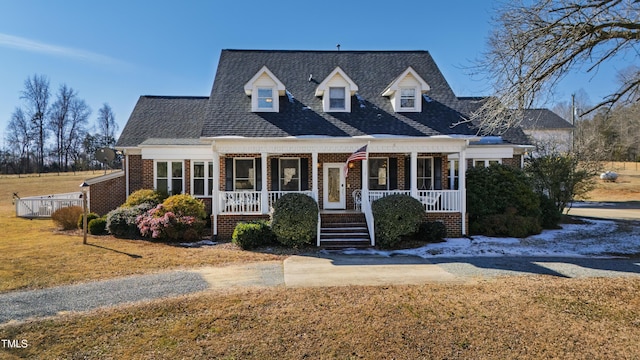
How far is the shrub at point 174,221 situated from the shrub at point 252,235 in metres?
2.19

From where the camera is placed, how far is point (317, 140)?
13539mm

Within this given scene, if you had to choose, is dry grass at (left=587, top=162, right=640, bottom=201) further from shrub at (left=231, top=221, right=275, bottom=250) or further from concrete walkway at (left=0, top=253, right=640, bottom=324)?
shrub at (left=231, top=221, right=275, bottom=250)

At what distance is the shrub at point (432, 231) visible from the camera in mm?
12984

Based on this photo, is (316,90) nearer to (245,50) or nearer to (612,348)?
(245,50)

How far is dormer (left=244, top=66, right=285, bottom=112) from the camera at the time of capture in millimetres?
15156

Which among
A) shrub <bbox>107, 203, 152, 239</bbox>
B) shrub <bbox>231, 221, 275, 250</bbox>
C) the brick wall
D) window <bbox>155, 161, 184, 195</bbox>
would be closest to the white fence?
the brick wall

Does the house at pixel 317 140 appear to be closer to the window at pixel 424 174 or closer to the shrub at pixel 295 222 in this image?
the window at pixel 424 174

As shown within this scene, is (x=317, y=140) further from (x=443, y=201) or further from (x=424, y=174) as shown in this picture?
(x=424, y=174)

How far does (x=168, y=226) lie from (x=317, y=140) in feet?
21.2

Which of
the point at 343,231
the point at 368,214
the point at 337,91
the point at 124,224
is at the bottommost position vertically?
the point at 343,231

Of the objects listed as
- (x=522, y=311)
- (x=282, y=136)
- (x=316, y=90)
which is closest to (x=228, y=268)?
(x=282, y=136)

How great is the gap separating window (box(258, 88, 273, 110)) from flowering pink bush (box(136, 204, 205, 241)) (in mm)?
5711

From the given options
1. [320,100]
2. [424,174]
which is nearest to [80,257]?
[320,100]

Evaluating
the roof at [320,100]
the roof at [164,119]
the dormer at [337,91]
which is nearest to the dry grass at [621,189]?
the roof at [320,100]
